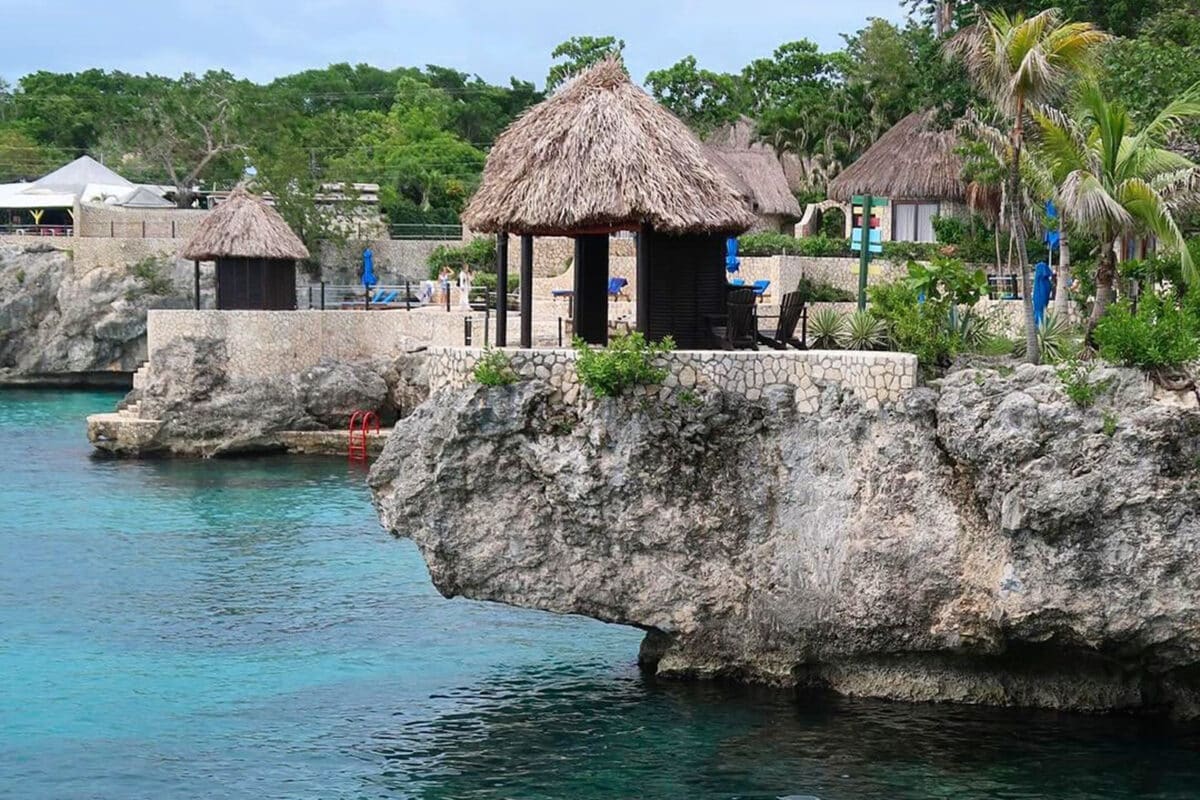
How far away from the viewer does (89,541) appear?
35562 millimetres

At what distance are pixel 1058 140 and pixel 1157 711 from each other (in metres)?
7.67

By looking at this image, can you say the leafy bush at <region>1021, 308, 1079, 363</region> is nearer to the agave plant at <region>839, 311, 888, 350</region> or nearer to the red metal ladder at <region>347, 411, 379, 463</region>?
the agave plant at <region>839, 311, 888, 350</region>

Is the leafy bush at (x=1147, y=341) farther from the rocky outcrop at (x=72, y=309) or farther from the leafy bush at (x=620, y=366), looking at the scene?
the rocky outcrop at (x=72, y=309)

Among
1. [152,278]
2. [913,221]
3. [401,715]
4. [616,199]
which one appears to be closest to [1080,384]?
[616,199]

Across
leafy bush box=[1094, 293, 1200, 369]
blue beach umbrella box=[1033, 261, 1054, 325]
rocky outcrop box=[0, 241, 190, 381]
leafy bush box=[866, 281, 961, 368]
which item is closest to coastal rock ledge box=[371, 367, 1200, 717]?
leafy bush box=[1094, 293, 1200, 369]

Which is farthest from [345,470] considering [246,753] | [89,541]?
[246,753]

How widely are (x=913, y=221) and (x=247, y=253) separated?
20248 millimetres

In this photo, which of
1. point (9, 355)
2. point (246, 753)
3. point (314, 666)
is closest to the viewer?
point (246, 753)

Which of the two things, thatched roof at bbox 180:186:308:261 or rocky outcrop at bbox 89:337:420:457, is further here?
thatched roof at bbox 180:186:308:261

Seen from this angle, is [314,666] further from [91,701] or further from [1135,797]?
[1135,797]

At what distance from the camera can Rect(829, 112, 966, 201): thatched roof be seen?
155 ft

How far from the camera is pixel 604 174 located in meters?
22.6

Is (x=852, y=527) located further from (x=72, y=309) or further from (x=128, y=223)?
(x=128, y=223)

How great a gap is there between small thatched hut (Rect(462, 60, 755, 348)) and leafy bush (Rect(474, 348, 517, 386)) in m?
2.02
